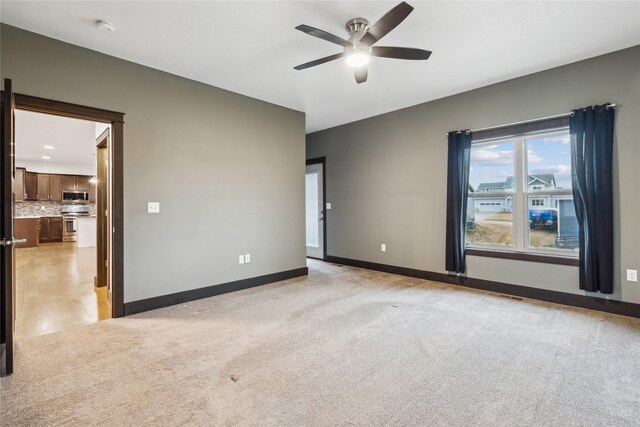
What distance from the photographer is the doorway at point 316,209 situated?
6582mm

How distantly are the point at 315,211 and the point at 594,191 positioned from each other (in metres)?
4.59

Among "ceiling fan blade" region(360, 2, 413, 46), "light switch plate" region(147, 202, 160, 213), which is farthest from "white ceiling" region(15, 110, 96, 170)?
"ceiling fan blade" region(360, 2, 413, 46)

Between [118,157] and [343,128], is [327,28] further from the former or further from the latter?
[343,128]

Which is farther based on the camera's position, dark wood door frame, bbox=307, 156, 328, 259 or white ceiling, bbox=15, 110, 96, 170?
dark wood door frame, bbox=307, 156, 328, 259

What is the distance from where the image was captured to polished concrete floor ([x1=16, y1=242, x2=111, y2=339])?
3.15 metres

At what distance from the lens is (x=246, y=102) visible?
4465 millimetres

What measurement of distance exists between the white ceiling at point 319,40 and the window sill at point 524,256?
2.25 m

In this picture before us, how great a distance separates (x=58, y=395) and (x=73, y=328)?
1.32m

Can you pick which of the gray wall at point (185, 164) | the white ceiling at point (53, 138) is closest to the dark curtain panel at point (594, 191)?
the gray wall at point (185, 164)

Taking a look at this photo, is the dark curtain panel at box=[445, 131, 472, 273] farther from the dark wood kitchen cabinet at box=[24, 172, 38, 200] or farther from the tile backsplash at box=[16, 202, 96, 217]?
the tile backsplash at box=[16, 202, 96, 217]

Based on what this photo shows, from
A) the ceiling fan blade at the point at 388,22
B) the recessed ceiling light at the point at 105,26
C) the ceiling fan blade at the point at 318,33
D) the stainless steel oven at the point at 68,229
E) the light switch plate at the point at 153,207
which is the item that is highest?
the recessed ceiling light at the point at 105,26

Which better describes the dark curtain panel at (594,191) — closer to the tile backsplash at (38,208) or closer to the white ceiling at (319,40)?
the white ceiling at (319,40)

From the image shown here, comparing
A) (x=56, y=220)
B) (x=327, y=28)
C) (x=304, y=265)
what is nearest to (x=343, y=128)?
(x=304, y=265)

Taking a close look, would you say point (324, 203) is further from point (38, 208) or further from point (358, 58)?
point (38, 208)
